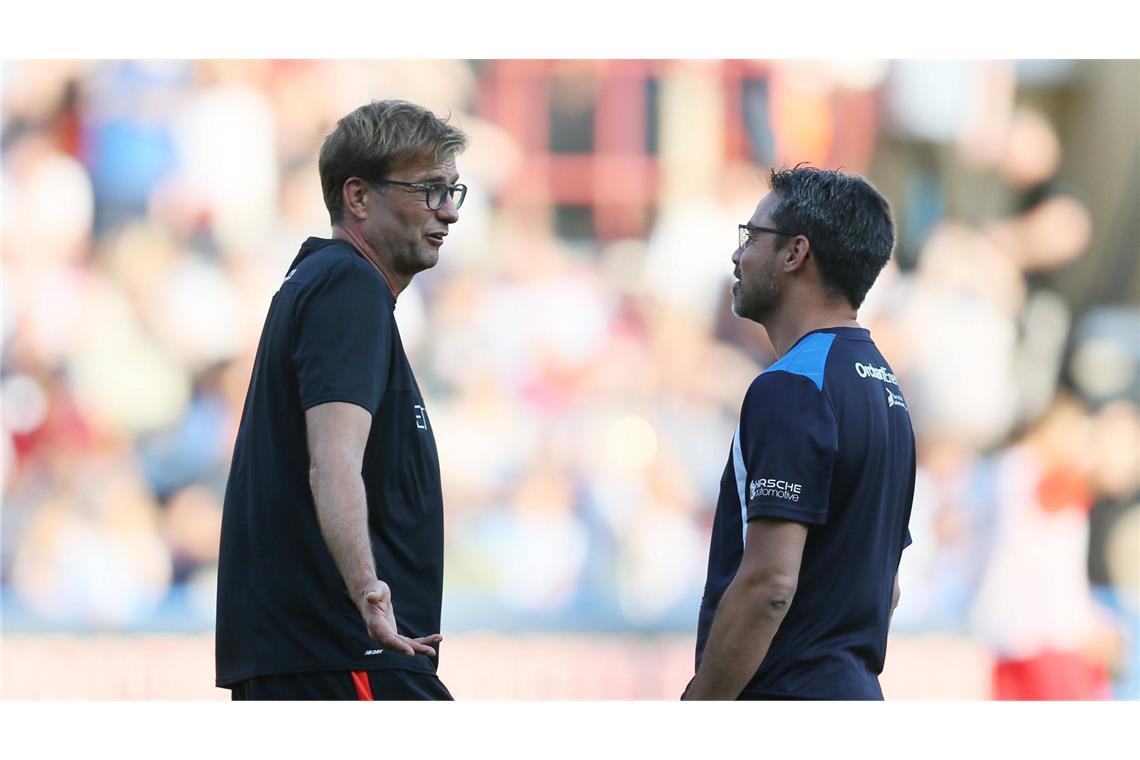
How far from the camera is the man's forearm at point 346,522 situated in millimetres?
2799

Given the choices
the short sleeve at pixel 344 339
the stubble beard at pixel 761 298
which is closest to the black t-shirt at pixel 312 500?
the short sleeve at pixel 344 339

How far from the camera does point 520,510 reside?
7.40 meters

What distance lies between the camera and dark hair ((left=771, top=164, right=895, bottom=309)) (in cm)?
322

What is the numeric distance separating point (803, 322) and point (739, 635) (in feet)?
2.45

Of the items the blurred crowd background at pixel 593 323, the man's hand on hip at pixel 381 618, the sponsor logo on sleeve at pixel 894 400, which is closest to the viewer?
the man's hand on hip at pixel 381 618

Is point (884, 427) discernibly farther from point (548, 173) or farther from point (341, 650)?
point (548, 173)

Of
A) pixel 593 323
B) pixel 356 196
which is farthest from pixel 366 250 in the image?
pixel 593 323

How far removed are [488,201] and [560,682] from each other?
8.38 ft

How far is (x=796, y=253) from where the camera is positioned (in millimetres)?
3242

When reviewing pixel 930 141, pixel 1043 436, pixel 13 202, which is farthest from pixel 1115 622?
pixel 13 202

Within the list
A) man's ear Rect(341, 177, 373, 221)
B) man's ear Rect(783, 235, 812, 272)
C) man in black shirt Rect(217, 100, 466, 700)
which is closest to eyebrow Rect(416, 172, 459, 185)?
man's ear Rect(341, 177, 373, 221)

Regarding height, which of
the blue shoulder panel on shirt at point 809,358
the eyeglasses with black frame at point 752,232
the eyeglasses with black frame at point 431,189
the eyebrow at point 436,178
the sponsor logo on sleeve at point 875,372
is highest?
the eyebrow at point 436,178

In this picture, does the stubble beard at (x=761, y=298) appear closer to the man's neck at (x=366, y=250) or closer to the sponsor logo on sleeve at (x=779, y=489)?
the sponsor logo on sleeve at (x=779, y=489)

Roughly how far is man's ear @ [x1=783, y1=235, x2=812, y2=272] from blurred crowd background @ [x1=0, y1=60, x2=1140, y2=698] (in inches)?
163
